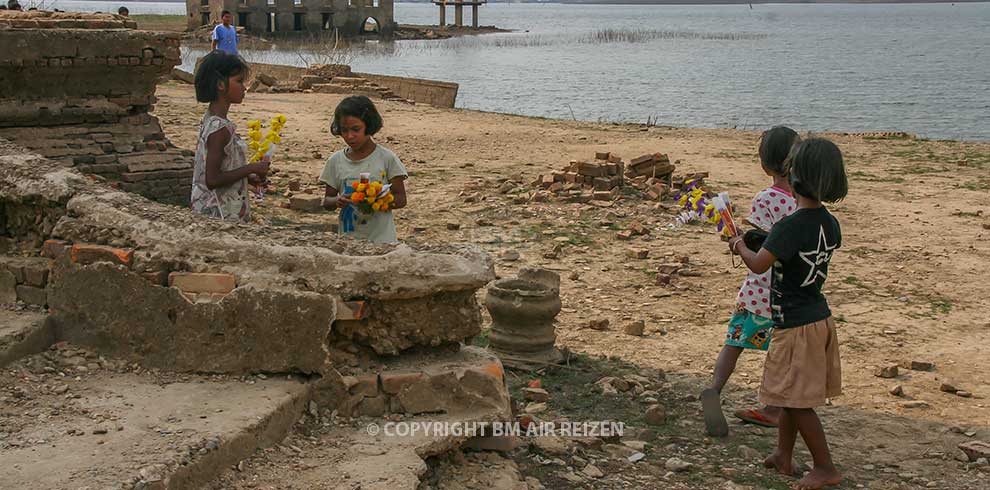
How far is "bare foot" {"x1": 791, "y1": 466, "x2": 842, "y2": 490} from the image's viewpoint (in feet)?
14.5

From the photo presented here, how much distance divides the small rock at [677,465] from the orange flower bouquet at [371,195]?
1.81 m

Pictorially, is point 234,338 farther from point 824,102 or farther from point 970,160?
point 824,102

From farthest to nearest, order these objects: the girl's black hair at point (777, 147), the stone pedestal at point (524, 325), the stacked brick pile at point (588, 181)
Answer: the stacked brick pile at point (588, 181) < the stone pedestal at point (524, 325) < the girl's black hair at point (777, 147)

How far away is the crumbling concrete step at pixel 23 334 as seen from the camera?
4223mm

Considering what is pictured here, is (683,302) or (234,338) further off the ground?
(234,338)

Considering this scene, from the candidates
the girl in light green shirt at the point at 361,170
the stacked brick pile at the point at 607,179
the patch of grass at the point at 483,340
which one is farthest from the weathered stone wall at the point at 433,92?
the girl in light green shirt at the point at 361,170

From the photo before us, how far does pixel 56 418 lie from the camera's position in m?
3.77

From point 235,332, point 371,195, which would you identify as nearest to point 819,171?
point 371,195

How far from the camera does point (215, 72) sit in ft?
17.2

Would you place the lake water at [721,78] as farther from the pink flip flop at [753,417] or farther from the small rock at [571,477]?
the small rock at [571,477]

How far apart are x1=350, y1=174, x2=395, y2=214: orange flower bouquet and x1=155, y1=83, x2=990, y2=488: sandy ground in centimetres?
193

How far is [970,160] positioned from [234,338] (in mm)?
12179

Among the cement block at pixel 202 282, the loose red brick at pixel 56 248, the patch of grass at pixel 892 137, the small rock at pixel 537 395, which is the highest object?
the loose red brick at pixel 56 248

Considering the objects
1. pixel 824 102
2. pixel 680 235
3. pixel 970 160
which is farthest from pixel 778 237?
pixel 824 102
